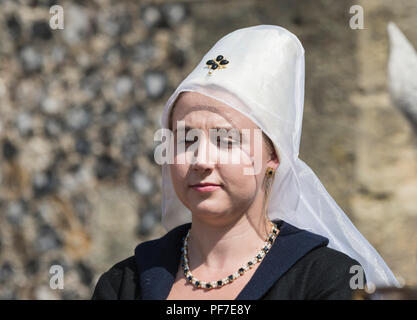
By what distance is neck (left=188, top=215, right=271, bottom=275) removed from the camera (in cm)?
219

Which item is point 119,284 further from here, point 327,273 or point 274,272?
point 327,273

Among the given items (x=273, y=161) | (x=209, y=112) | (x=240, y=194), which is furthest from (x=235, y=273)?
(x=209, y=112)

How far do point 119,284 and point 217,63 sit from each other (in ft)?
2.36

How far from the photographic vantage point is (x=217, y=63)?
2236 mm

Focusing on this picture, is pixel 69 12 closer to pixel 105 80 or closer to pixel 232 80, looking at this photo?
pixel 105 80

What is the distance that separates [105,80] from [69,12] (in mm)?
494

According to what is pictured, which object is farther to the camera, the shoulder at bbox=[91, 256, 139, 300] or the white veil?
the shoulder at bbox=[91, 256, 139, 300]

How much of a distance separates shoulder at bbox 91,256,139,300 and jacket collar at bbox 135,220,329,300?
0.10 ft

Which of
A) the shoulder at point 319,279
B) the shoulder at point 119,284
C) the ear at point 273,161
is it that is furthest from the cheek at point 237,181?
the shoulder at point 119,284

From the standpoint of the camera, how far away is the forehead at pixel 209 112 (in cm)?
211

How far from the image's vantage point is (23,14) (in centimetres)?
496

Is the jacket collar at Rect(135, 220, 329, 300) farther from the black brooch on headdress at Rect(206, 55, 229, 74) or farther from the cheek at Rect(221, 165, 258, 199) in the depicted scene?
the black brooch on headdress at Rect(206, 55, 229, 74)

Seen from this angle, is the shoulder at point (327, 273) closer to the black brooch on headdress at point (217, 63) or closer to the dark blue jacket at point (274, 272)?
the dark blue jacket at point (274, 272)

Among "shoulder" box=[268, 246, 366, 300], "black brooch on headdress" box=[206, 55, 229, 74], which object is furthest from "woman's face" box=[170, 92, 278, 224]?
"shoulder" box=[268, 246, 366, 300]
